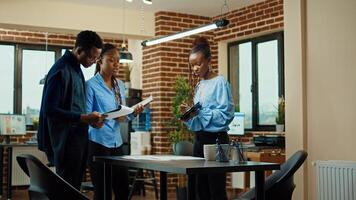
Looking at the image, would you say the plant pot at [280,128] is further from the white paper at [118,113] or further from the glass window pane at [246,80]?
the white paper at [118,113]

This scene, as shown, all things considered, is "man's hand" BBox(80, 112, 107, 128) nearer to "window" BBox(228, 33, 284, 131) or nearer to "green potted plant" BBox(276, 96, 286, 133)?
"green potted plant" BBox(276, 96, 286, 133)

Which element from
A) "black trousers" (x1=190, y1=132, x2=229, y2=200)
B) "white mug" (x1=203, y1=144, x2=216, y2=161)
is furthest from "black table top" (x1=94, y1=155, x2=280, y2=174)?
"black trousers" (x1=190, y1=132, x2=229, y2=200)

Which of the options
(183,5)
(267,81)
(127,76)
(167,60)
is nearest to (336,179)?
(267,81)

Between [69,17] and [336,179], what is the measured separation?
454cm

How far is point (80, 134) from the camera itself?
3162 millimetres

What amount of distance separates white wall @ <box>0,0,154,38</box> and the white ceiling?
6.3 inches

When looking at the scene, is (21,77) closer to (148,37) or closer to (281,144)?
(148,37)

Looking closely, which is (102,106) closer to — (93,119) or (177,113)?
(93,119)

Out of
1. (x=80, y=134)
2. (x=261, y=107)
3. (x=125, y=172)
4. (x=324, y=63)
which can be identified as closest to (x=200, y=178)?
(x=125, y=172)

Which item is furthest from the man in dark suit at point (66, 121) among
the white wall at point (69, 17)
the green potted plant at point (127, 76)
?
the green potted plant at point (127, 76)

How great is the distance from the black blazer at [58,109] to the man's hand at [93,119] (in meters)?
0.04

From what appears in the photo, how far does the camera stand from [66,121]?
10.1 feet

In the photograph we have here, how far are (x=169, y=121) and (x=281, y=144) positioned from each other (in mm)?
2223

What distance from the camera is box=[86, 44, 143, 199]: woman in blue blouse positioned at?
3.55 metres
